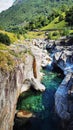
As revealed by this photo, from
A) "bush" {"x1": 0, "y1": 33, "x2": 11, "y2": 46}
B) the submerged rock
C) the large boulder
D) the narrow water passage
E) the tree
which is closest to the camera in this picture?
the large boulder

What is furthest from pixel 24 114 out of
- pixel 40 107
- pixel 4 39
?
pixel 4 39

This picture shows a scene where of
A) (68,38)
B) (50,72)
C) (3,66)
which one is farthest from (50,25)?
(3,66)

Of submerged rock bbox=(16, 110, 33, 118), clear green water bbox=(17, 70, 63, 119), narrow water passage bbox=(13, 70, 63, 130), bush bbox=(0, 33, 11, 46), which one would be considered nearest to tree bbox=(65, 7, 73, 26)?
narrow water passage bbox=(13, 70, 63, 130)

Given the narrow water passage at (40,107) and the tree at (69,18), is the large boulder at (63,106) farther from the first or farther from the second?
the tree at (69,18)

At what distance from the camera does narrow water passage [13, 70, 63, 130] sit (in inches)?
1682

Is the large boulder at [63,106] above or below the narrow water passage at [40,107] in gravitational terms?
above

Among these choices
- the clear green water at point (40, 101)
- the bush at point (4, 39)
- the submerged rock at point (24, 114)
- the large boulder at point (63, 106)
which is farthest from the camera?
the bush at point (4, 39)

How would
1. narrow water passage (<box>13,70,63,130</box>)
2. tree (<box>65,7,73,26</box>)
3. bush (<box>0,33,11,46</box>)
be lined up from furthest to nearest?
tree (<box>65,7,73,26</box>), bush (<box>0,33,11,46</box>), narrow water passage (<box>13,70,63,130</box>)

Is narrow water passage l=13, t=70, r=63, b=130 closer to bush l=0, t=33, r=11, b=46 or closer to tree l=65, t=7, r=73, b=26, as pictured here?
Result: bush l=0, t=33, r=11, b=46

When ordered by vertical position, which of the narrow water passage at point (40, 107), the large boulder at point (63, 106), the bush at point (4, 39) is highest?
the bush at point (4, 39)

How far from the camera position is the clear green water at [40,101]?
160ft

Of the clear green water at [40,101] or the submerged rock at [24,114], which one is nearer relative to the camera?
the submerged rock at [24,114]

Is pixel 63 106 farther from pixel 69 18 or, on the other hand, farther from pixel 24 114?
pixel 69 18

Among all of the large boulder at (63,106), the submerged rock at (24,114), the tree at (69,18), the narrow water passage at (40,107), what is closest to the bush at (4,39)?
the narrow water passage at (40,107)
